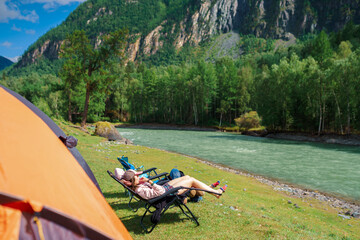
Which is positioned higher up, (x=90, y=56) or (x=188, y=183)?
(x=90, y=56)

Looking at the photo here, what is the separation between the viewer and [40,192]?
254 centimetres

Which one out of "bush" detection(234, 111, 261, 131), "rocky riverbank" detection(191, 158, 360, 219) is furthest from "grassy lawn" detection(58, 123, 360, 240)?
"bush" detection(234, 111, 261, 131)

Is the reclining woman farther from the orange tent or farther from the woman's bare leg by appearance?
the orange tent

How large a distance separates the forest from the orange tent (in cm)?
2855

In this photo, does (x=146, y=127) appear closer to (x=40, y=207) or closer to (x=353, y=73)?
(x=353, y=73)

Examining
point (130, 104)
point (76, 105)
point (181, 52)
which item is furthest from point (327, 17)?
point (76, 105)

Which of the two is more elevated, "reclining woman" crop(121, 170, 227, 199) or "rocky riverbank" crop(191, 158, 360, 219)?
"reclining woman" crop(121, 170, 227, 199)

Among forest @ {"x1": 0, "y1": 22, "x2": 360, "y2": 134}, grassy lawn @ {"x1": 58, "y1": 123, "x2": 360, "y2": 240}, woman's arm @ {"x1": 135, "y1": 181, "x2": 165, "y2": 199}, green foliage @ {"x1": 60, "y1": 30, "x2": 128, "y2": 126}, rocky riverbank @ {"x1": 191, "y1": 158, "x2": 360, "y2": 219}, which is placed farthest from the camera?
forest @ {"x1": 0, "y1": 22, "x2": 360, "y2": 134}

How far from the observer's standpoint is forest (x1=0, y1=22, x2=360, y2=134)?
3134 centimetres

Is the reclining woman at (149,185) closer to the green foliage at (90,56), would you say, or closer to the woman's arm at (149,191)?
the woman's arm at (149,191)

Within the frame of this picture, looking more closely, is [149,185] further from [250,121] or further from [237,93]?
[237,93]

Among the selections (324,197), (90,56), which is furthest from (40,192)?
(90,56)

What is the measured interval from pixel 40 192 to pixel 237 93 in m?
54.4

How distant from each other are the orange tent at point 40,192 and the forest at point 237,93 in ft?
93.7
